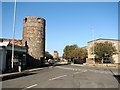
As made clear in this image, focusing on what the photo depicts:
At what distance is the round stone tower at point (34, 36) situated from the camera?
48.9 m

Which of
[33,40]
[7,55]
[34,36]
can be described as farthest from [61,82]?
[34,36]

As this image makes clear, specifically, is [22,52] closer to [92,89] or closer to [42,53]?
[42,53]

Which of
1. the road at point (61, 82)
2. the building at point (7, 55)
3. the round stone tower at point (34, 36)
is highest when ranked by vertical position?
the round stone tower at point (34, 36)

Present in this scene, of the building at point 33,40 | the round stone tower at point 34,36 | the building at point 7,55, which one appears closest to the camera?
the building at point 7,55

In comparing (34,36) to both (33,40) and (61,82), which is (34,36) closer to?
(33,40)

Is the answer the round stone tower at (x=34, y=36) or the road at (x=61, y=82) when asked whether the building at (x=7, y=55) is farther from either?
the round stone tower at (x=34, y=36)

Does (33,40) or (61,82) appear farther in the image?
(33,40)

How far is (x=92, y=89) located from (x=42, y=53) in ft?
123

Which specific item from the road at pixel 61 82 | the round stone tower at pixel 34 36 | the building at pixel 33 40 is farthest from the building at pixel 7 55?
the round stone tower at pixel 34 36

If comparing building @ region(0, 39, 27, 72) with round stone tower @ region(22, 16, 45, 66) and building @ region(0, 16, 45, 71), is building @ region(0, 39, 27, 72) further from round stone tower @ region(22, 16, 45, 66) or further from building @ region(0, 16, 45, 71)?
round stone tower @ region(22, 16, 45, 66)

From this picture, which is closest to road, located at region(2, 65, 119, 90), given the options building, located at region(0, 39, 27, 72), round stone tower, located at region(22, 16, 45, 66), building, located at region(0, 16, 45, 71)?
building, located at region(0, 39, 27, 72)

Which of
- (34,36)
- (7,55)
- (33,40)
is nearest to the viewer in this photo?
(7,55)

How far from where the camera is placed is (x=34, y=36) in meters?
49.3

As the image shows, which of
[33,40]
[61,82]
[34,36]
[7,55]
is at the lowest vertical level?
[61,82]
